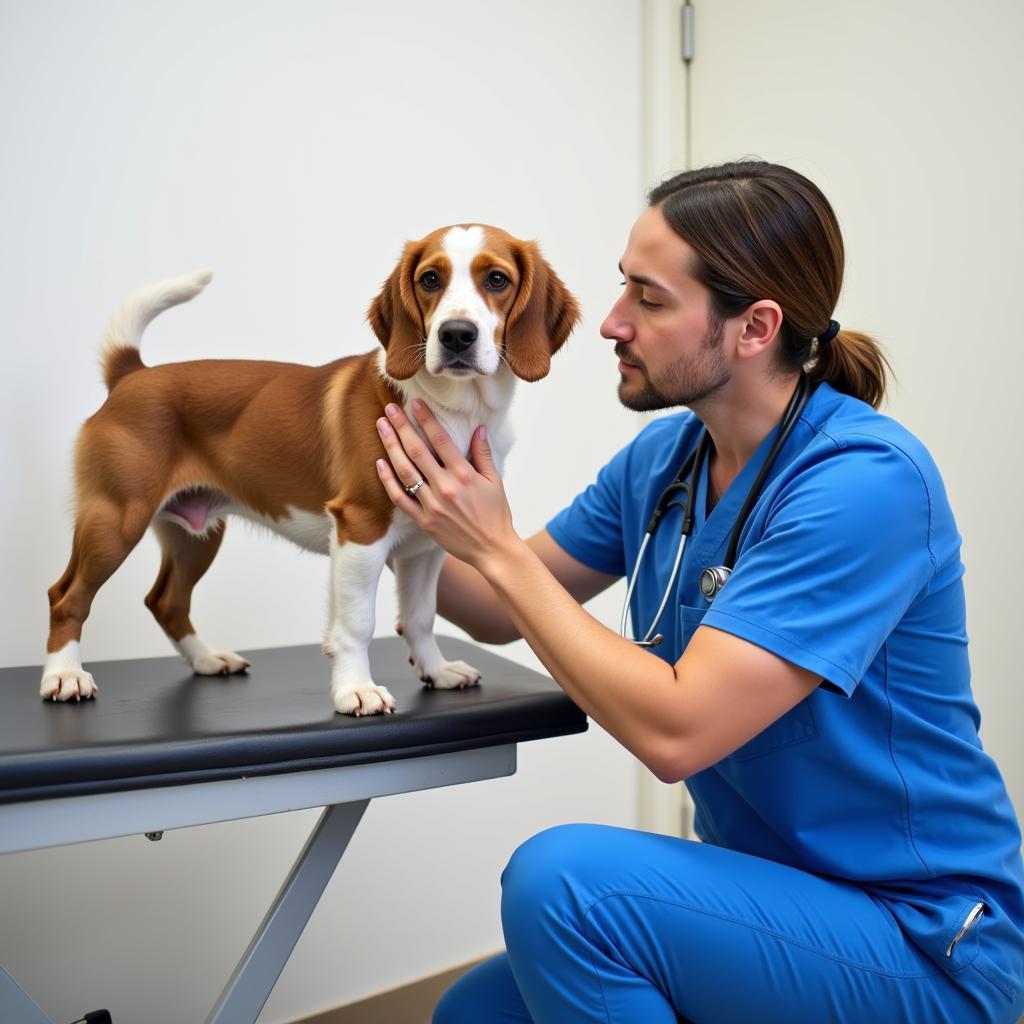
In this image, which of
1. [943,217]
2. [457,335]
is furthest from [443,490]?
[943,217]

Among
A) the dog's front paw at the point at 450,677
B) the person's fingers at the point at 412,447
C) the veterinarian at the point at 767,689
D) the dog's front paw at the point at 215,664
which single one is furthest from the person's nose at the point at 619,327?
the dog's front paw at the point at 215,664

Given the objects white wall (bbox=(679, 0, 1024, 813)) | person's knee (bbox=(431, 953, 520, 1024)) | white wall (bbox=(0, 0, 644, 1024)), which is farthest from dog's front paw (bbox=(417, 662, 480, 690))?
white wall (bbox=(679, 0, 1024, 813))

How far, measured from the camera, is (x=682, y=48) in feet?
8.40

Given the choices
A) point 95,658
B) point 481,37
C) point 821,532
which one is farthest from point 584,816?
point 481,37

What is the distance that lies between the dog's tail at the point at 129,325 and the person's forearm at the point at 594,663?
65 centimetres

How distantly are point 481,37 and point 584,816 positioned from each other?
182cm

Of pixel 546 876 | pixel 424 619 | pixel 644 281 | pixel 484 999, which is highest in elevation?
pixel 644 281

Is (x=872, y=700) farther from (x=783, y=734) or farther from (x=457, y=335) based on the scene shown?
(x=457, y=335)

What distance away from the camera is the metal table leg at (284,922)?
3.91 ft

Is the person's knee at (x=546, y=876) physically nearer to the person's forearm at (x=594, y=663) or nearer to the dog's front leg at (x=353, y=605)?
the person's forearm at (x=594, y=663)

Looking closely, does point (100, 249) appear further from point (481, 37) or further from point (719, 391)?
point (719, 391)

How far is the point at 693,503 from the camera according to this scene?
4.35ft

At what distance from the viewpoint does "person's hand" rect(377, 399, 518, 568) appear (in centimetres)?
119

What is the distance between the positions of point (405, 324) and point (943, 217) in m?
1.34
